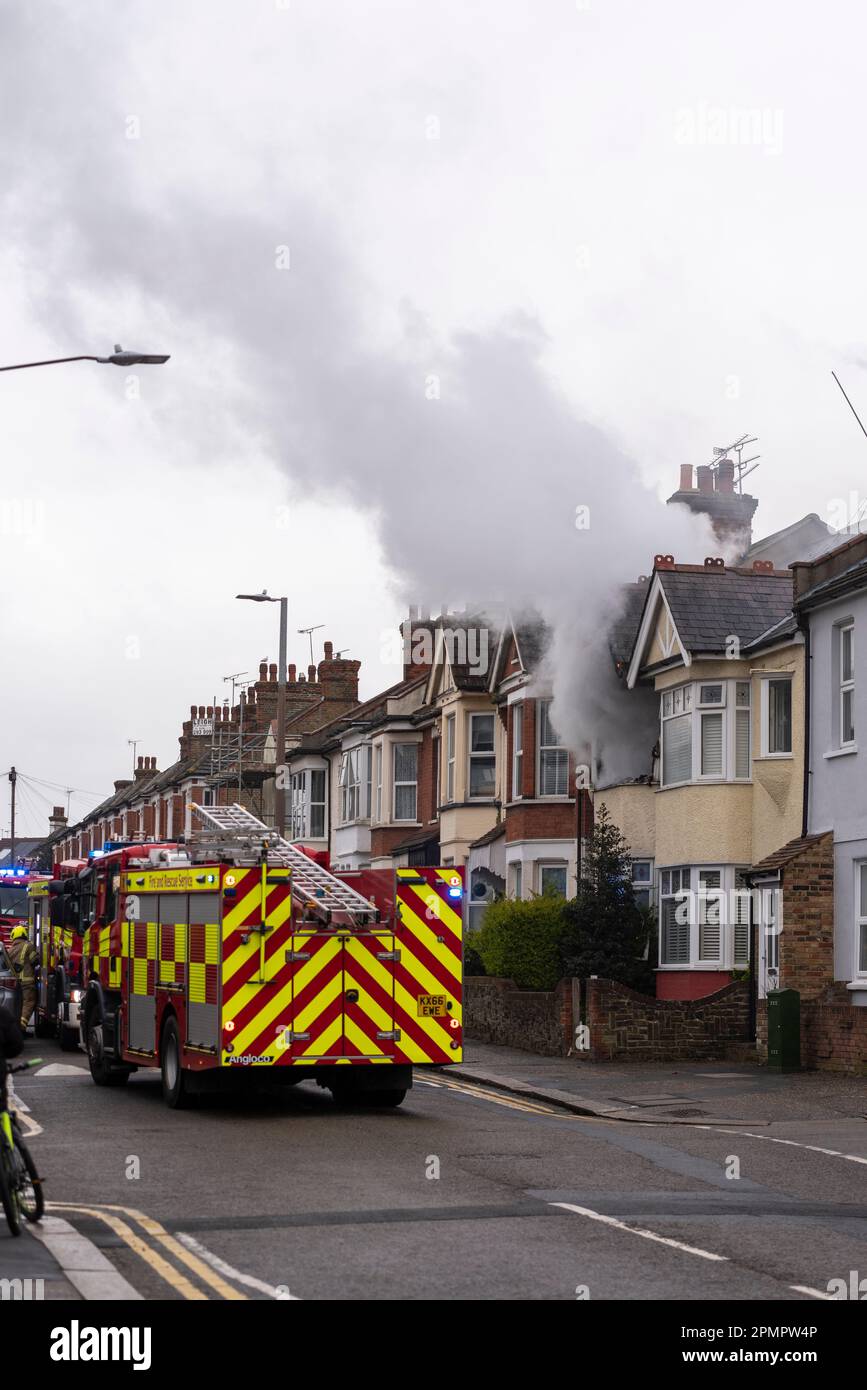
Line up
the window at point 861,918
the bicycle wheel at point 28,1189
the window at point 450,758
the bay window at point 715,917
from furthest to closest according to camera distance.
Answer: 1. the window at point 450,758
2. the bay window at point 715,917
3. the window at point 861,918
4. the bicycle wheel at point 28,1189

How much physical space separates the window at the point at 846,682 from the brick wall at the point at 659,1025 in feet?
12.7

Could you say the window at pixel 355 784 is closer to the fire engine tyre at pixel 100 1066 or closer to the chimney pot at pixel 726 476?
the chimney pot at pixel 726 476

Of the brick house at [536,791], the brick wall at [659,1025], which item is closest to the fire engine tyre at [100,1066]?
the brick wall at [659,1025]

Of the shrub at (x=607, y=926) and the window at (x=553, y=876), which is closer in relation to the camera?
the shrub at (x=607, y=926)

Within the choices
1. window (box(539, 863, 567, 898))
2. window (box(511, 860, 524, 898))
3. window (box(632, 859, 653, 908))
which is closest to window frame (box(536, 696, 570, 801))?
window (box(539, 863, 567, 898))

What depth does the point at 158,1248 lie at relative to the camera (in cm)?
1063

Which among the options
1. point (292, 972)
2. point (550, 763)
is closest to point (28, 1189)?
point (292, 972)

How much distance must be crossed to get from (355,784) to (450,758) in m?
9.35

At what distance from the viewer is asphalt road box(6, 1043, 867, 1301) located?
9820 mm

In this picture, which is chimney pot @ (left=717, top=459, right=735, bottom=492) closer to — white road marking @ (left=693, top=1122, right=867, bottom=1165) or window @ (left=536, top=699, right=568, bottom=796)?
window @ (left=536, top=699, right=568, bottom=796)

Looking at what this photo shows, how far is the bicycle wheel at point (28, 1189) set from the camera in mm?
11133

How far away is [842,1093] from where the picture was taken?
2170cm

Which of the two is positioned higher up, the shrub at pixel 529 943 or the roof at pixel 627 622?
the roof at pixel 627 622

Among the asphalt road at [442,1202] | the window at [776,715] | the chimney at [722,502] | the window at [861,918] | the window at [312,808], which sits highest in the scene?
the chimney at [722,502]
